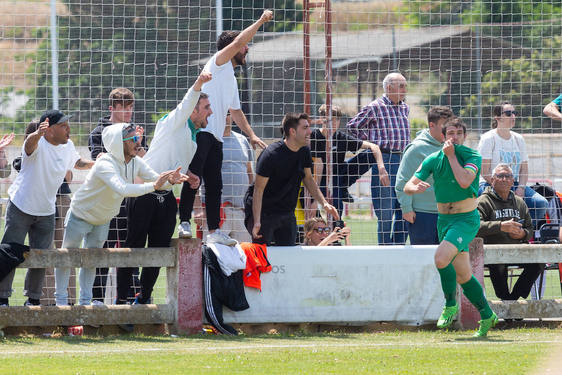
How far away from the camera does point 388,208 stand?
38.6 ft

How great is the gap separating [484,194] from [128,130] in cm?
402

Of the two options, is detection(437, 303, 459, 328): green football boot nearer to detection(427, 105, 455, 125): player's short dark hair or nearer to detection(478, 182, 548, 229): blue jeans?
detection(427, 105, 455, 125): player's short dark hair

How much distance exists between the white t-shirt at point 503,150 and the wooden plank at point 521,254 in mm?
1849

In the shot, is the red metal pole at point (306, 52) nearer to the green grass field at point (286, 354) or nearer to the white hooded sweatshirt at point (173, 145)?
the white hooded sweatshirt at point (173, 145)

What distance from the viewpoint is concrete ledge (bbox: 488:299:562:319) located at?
33.8ft

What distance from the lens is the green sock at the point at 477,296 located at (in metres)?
9.48

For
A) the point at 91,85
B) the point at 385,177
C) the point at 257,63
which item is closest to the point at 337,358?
the point at 385,177

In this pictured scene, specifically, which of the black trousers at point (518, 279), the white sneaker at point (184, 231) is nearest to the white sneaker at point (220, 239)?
the white sneaker at point (184, 231)

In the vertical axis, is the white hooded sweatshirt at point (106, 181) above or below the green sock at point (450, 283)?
above

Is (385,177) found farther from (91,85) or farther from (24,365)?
(24,365)

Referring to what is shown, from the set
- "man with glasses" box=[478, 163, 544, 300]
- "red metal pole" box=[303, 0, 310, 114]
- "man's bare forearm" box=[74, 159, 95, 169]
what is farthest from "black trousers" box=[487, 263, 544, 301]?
"man's bare forearm" box=[74, 159, 95, 169]

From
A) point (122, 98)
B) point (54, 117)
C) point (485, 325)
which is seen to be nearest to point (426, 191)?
point (485, 325)

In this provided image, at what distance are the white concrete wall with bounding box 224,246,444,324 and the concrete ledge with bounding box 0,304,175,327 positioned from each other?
0.75m

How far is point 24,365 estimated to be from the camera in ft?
24.7
